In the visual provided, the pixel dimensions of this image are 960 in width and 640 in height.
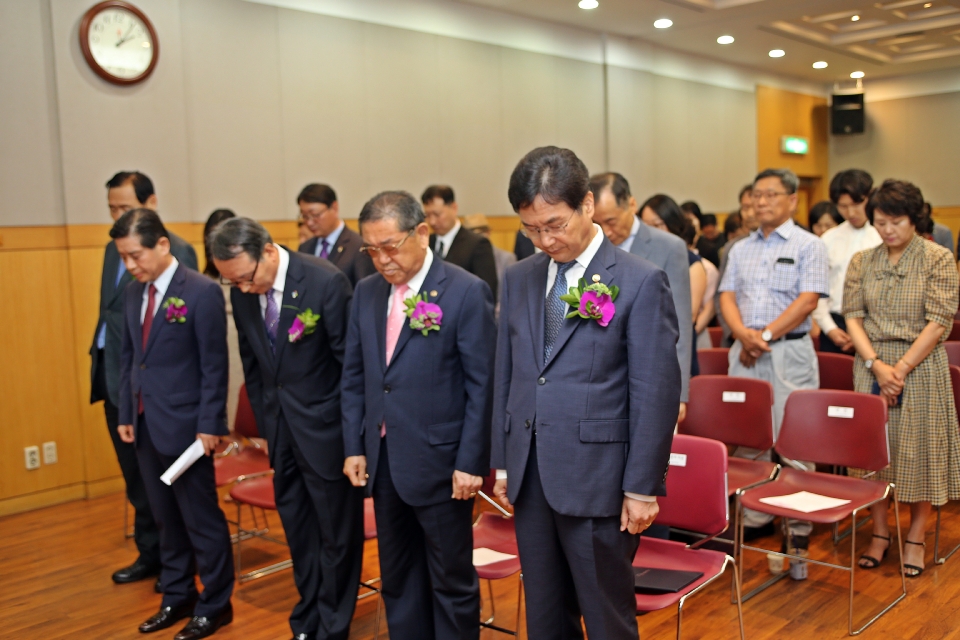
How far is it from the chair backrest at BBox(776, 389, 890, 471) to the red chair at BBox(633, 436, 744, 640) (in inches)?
40.4

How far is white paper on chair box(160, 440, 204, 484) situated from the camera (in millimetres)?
3432

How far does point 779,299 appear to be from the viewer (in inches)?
167

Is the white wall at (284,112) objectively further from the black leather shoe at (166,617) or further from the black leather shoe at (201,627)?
the black leather shoe at (201,627)

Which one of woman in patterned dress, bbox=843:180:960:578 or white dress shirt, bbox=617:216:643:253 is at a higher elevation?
white dress shirt, bbox=617:216:643:253

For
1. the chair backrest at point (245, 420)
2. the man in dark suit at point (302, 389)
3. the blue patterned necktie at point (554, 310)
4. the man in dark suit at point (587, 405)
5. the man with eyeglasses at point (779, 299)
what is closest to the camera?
the man in dark suit at point (587, 405)

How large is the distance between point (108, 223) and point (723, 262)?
13.5 ft

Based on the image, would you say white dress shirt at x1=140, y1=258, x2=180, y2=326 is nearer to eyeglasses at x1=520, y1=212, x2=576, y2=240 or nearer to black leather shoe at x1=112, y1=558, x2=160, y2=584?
black leather shoe at x1=112, y1=558, x2=160, y2=584

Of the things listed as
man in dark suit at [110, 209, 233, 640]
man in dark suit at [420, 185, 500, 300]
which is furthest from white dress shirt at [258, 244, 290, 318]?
man in dark suit at [420, 185, 500, 300]

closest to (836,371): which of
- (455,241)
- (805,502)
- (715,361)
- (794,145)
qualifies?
(715,361)

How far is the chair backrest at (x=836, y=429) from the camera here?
3.68 meters

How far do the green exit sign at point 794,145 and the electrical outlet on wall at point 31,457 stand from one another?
11220 mm

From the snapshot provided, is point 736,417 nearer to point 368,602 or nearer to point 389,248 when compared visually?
point 368,602

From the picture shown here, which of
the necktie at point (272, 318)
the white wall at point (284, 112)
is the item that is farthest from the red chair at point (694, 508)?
the white wall at point (284, 112)

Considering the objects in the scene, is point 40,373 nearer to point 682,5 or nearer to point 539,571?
point 539,571
